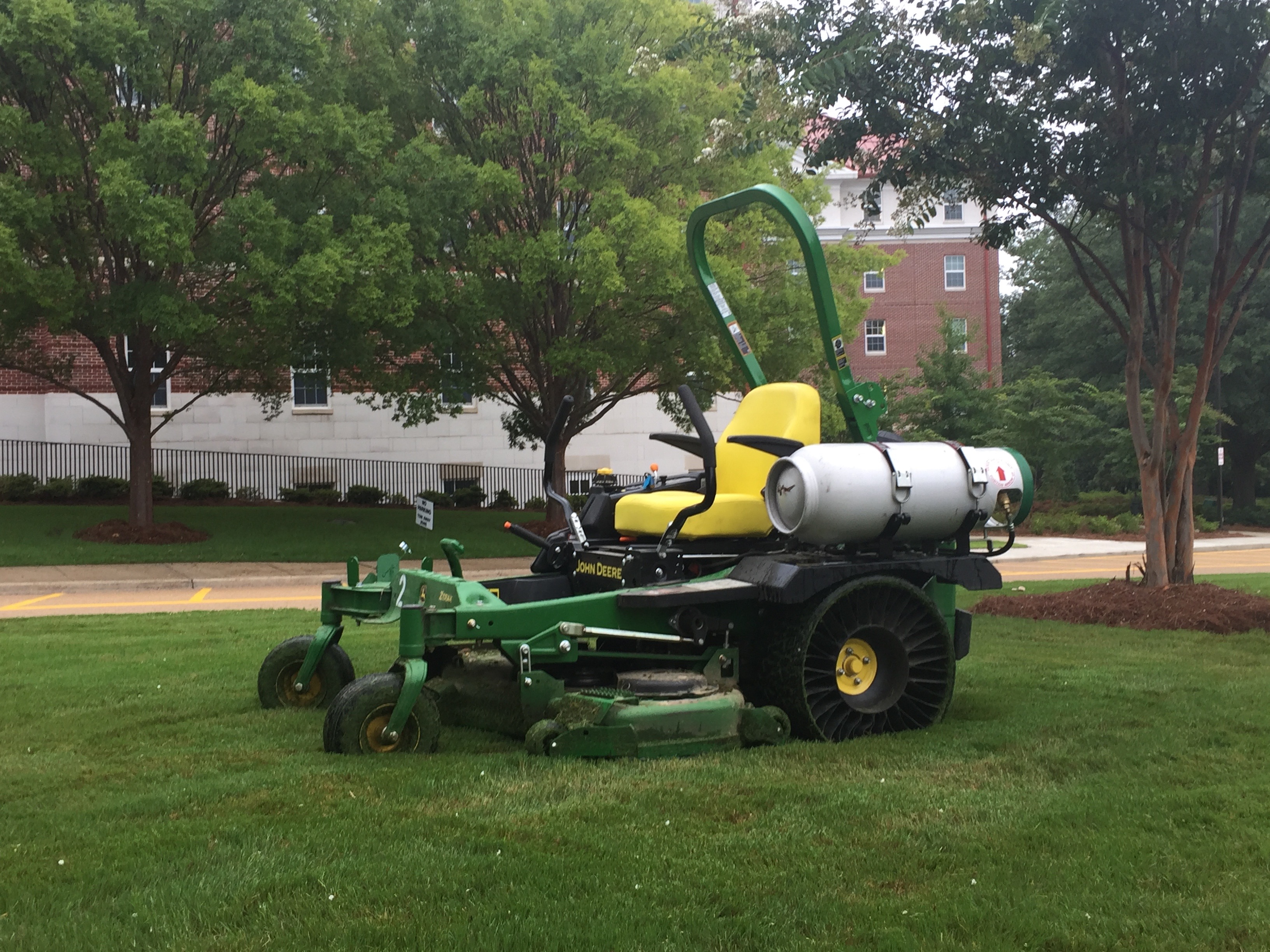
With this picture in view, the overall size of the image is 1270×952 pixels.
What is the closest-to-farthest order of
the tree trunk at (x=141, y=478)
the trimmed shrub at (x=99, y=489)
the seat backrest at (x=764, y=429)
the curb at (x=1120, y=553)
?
the seat backrest at (x=764, y=429) → the tree trunk at (x=141, y=478) → the curb at (x=1120, y=553) → the trimmed shrub at (x=99, y=489)

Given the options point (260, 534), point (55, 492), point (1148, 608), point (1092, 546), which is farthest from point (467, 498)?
point (1148, 608)

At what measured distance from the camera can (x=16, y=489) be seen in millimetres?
27125

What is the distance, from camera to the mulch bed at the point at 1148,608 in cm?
1170

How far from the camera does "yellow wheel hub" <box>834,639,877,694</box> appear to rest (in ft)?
21.7

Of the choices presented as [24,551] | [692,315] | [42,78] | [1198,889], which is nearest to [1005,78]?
[692,315]

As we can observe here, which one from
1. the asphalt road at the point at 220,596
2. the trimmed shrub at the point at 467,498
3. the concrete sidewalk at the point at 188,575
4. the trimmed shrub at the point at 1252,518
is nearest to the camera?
the asphalt road at the point at 220,596

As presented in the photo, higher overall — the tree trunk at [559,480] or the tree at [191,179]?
the tree at [191,179]

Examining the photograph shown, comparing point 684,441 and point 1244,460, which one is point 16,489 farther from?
point 1244,460

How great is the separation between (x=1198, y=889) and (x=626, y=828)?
1950 mm

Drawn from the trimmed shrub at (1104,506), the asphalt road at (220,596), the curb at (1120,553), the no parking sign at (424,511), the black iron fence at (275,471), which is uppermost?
the black iron fence at (275,471)

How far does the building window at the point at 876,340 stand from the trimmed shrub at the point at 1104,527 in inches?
640

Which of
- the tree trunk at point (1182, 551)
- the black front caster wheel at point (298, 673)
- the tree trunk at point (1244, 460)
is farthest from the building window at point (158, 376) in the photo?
the tree trunk at point (1244, 460)

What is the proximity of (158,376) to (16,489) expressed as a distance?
7.07m

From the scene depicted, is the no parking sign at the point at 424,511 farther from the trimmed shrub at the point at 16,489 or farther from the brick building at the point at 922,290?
the brick building at the point at 922,290
